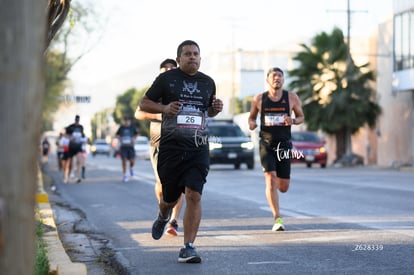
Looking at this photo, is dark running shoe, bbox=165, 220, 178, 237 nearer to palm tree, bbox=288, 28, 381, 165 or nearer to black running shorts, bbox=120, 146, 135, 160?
black running shorts, bbox=120, 146, 135, 160

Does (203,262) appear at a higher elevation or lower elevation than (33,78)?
lower

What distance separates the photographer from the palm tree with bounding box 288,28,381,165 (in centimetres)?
4694

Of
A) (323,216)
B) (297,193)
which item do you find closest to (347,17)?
(297,193)

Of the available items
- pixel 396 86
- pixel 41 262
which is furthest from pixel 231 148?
pixel 41 262

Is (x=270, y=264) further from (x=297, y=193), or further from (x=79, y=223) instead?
(x=297, y=193)

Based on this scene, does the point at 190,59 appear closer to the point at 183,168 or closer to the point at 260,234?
the point at 183,168

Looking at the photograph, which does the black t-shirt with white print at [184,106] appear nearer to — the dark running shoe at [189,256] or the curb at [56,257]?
the dark running shoe at [189,256]

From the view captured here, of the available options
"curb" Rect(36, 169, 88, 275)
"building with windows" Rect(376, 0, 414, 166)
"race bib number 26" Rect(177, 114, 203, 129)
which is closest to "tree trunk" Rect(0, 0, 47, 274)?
"curb" Rect(36, 169, 88, 275)

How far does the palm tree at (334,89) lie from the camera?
154ft

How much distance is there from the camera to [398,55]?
45094mm

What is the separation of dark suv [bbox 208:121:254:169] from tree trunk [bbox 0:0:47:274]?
91.2 feet

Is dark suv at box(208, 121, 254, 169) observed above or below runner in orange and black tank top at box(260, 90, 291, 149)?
below

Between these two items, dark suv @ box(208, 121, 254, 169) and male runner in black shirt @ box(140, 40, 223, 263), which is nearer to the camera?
male runner in black shirt @ box(140, 40, 223, 263)

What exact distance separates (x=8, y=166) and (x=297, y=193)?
1480 centimetres
